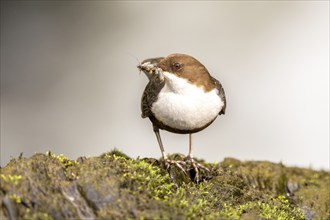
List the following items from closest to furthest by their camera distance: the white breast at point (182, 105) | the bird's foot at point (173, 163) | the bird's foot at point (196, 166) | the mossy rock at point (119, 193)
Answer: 1. the mossy rock at point (119, 193)
2. the white breast at point (182, 105)
3. the bird's foot at point (173, 163)
4. the bird's foot at point (196, 166)

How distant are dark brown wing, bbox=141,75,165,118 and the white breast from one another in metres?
0.05

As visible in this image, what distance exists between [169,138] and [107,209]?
5750 millimetres

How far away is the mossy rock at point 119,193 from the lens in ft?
10.9

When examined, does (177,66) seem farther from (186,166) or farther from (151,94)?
(186,166)

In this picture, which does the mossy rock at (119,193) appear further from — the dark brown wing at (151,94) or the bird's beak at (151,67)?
the bird's beak at (151,67)

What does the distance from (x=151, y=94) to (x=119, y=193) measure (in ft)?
4.05

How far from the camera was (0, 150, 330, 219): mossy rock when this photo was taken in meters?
3.34

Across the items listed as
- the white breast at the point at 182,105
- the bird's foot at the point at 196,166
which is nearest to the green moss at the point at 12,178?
the white breast at the point at 182,105

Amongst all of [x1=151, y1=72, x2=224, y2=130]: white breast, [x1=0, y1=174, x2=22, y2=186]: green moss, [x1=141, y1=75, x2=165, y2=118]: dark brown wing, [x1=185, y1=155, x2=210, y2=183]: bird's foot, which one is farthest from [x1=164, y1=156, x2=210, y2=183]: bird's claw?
[x1=0, y1=174, x2=22, y2=186]: green moss

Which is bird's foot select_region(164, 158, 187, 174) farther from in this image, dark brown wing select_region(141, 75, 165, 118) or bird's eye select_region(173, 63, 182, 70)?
bird's eye select_region(173, 63, 182, 70)

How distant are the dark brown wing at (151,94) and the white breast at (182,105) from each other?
0.18 feet

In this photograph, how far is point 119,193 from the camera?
356 centimetres

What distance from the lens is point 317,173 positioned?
6.47 metres

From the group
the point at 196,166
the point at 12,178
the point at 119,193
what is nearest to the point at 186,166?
the point at 196,166
